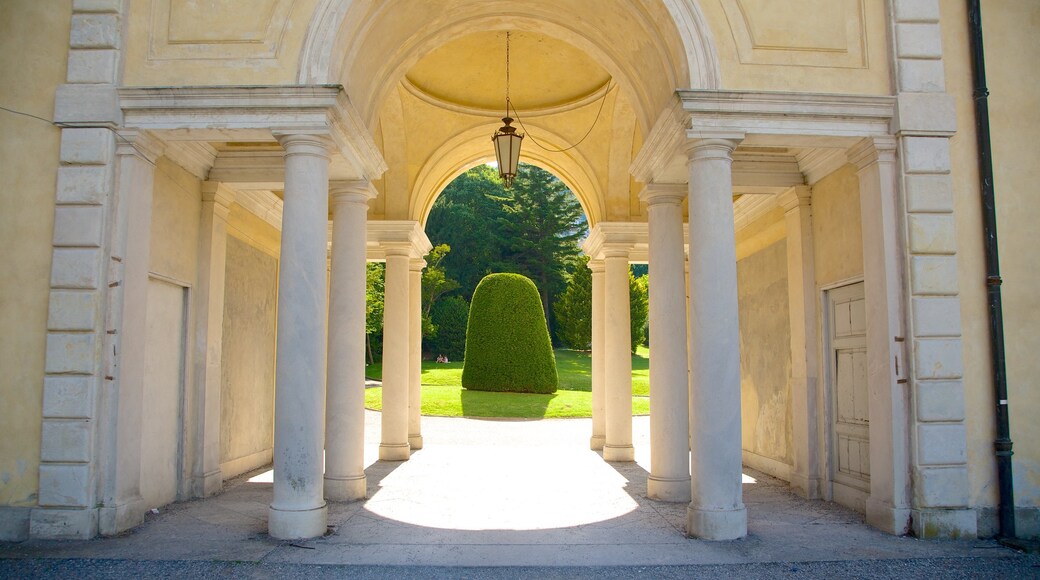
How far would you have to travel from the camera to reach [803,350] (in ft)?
29.9

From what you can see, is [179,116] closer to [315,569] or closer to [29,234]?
[29,234]

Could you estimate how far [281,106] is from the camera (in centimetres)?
682

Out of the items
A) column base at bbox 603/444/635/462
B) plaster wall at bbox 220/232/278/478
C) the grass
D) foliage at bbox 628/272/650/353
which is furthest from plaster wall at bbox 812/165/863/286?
foliage at bbox 628/272/650/353

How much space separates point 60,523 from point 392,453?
6001 mm

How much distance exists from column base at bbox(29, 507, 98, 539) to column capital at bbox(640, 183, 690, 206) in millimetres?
6943

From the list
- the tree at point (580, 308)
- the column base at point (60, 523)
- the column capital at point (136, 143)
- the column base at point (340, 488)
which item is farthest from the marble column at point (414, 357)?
the tree at point (580, 308)

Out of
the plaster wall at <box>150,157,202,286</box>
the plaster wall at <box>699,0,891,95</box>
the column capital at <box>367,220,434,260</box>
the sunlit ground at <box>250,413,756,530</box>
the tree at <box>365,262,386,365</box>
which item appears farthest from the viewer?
the tree at <box>365,262,386,365</box>

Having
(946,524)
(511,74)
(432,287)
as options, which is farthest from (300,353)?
(432,287)

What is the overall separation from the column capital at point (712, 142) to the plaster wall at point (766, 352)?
10.7 ft

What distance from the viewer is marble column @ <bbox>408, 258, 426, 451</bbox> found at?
44.2 feet

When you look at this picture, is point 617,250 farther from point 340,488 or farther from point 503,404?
point 503,404

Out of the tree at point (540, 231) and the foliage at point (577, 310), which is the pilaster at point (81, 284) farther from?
the tree at point (540, 231)

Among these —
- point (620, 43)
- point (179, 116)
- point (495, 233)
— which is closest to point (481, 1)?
point (620, 43)

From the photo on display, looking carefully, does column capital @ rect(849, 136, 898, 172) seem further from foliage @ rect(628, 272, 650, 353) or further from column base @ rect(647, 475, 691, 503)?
foliage @ rect(628, 272, 650, 353)
